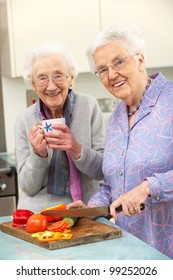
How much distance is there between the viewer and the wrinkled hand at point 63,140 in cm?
202

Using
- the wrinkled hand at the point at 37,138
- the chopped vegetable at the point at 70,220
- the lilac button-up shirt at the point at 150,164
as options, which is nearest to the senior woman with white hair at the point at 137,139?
the lilac button-up shirt at the point at 150,164

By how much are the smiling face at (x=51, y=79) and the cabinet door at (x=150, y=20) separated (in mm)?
1341

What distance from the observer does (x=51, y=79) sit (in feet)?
6.98

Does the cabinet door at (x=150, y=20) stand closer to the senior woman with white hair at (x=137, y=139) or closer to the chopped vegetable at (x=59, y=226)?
the senior woman with white hair at (x=137, y=139)

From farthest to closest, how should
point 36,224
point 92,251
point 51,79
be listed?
point 51,79 < point 36,224 < point 92,251

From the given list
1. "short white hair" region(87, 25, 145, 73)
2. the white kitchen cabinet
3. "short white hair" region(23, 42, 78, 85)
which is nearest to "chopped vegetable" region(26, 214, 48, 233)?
"short white hair" region(87, 25, 145, 73)

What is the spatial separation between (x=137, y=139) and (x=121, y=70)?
0.23 m

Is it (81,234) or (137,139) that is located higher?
(137,139)

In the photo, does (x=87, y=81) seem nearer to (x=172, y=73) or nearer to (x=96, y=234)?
(x=172, y=73)

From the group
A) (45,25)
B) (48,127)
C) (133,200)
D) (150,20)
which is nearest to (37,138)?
(48,127)

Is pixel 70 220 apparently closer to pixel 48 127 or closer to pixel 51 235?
pixel 51 235

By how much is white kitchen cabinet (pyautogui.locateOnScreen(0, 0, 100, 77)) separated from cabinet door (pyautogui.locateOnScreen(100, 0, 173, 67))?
88 millimetres

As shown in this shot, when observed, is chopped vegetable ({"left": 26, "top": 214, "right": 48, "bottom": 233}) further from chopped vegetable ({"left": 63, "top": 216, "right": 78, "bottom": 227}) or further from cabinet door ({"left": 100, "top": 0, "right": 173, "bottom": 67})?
cabinet door ({"left": 100, "top": 0, "right": 173, "bottom": 67})

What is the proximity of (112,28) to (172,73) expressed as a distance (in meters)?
2.09
